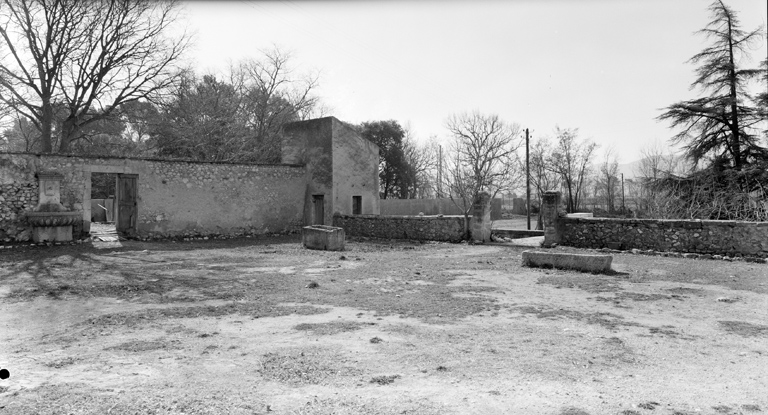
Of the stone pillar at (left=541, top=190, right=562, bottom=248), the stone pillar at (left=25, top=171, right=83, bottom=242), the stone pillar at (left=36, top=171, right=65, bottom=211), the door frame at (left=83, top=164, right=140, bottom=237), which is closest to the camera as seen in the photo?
the stone pillar at (left=25, top=171, right=83, bottom=242)

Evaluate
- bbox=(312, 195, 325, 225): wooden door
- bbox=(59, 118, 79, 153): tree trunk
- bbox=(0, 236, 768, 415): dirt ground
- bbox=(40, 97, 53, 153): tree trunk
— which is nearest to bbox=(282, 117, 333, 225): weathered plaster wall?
bbox=(312, 195, 325, 225): wooden door

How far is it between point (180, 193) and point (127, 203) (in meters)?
1.82

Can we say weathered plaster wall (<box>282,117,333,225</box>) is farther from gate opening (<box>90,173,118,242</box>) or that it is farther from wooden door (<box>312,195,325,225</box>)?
gate opening (<box>90,173,118,242</box>)

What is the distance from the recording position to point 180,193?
17.0m

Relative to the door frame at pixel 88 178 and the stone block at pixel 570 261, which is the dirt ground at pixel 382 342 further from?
the door frame at pixel 88 178

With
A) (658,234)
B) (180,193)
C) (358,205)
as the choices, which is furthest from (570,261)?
(180,193)

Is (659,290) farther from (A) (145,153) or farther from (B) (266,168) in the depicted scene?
(A) (145,153)

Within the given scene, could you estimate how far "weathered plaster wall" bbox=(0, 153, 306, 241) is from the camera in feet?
46.0

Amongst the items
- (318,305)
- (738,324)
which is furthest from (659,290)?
(318,305)

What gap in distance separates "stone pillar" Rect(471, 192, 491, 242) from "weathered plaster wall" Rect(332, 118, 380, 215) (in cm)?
618

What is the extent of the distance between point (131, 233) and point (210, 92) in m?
13.6

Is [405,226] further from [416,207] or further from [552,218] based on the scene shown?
[416,207]

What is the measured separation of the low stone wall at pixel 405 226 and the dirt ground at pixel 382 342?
7227mm

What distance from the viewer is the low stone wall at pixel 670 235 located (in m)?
11.4
